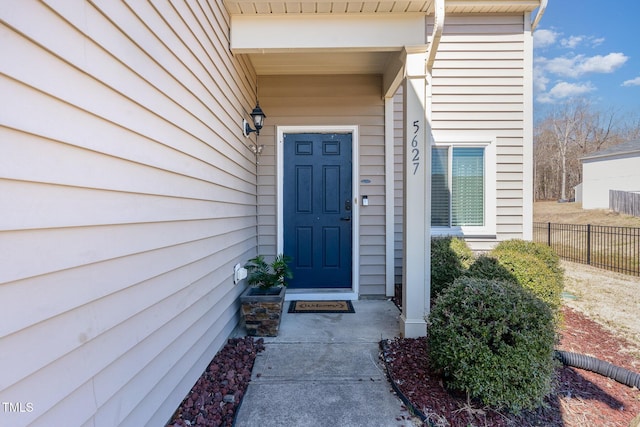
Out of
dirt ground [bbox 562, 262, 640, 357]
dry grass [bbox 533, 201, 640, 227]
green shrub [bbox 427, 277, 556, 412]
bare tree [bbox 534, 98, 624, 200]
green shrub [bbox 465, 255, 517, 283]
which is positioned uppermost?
bare tree [bbox 534, 98, 624, 200]

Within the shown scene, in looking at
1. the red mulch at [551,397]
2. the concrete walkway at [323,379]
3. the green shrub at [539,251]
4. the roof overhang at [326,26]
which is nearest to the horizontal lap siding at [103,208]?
the concrete walkway at [323,379]

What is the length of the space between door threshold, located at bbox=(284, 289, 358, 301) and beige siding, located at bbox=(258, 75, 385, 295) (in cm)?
18

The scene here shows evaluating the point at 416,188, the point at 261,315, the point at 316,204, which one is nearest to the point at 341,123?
the point at 316,204

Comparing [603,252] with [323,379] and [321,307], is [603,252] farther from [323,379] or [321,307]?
[323,379]

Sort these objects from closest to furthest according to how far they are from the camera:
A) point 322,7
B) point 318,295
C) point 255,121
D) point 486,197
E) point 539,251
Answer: point 322,7 → point 255,121 → point 539,251 → point 318,295 → point 486,197

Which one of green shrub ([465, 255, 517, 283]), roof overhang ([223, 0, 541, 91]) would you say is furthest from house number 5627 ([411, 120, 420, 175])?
green shrub ([465, 255, 517, 283])

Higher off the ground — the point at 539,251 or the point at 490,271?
the point at 539,251

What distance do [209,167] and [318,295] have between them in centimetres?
220

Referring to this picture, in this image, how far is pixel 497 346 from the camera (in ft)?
5.83

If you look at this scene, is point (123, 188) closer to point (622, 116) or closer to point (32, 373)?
point (32, 373)

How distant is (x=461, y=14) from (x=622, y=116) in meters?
25.5

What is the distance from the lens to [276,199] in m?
3.81

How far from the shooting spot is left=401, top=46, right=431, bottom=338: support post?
2.67 metres

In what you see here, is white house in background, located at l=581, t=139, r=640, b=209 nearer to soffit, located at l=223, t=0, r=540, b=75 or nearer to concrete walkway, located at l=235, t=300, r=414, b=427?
soffit, located at l=223, t=0, r=540, b=75
